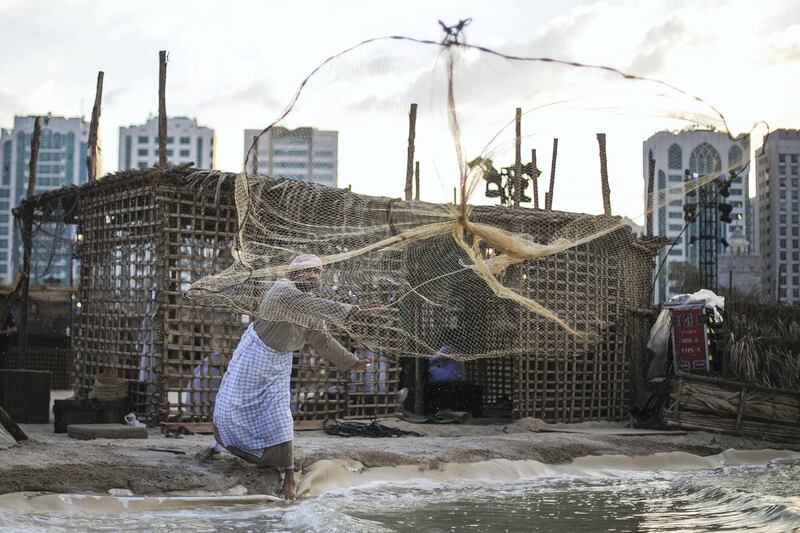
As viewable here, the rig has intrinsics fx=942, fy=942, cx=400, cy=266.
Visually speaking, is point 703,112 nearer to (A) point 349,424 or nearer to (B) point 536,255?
(B) point 536,255

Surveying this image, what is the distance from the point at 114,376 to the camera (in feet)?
30.4

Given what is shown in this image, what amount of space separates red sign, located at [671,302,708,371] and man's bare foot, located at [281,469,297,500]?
20.0ft

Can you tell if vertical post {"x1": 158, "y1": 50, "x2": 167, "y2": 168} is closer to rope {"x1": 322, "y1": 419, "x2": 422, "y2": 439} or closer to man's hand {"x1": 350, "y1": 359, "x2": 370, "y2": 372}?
rope {"x1": 322, "y1": 419, "x2": 422, "y2": 439}

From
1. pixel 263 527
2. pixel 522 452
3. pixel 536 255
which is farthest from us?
pixel 522 452

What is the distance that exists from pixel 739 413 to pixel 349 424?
4.26m

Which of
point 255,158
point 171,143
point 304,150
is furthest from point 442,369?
point 171,143

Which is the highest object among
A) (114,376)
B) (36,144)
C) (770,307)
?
(36,144)

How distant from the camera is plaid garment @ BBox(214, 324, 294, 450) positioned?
646 centimetres

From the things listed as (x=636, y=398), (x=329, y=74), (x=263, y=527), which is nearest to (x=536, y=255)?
(x=329, y=74)

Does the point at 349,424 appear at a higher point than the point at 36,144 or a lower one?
lower

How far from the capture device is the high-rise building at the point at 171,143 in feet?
369

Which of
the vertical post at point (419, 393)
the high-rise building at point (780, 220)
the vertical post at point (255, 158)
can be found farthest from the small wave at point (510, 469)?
the high-rise building at point (780, 220)

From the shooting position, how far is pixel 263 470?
6.64 m

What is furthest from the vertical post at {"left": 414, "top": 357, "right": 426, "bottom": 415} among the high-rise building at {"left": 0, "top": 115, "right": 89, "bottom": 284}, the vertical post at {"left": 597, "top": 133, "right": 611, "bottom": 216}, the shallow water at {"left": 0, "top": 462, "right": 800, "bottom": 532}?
the high-rise building at {"left": 0, "top": 115, "right": 89, "bottom": 284}
